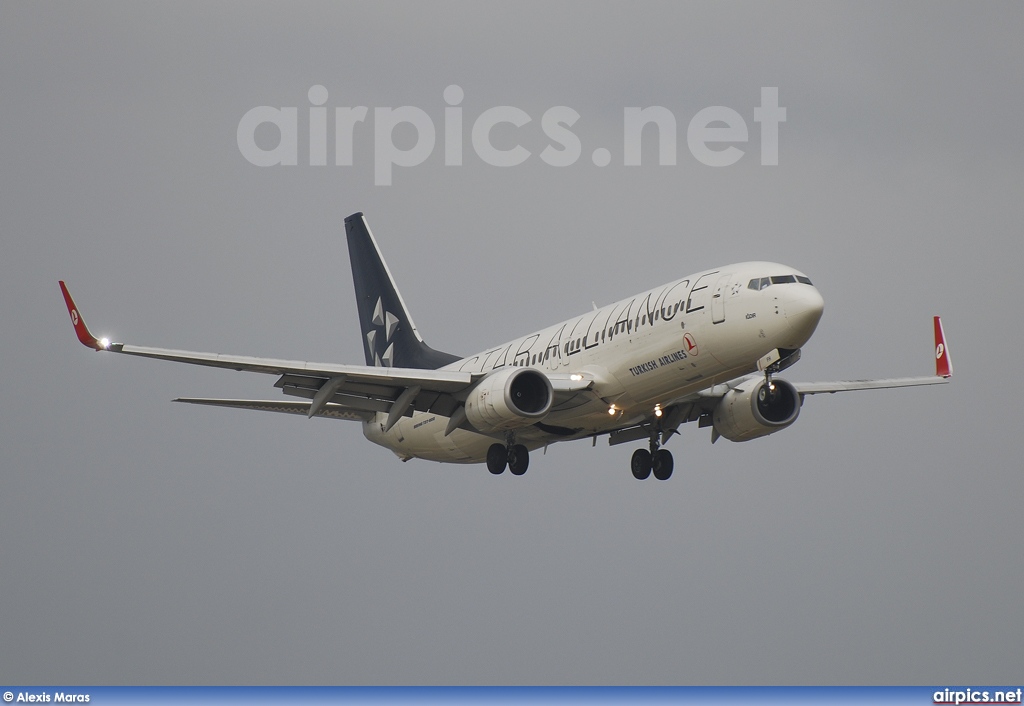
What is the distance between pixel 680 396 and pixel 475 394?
5.45 m

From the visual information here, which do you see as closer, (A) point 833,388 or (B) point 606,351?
(B) point 606,351

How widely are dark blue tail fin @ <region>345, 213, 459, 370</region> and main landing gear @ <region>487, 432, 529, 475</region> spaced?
765cm

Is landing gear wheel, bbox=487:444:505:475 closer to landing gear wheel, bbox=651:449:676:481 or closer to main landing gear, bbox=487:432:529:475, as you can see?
main landing gear, bbox=487:432:529:475

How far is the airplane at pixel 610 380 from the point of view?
1369 inches

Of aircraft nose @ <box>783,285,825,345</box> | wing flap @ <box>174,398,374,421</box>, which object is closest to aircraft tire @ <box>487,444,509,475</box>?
wing flap @ <box>174,398,374,421</box>

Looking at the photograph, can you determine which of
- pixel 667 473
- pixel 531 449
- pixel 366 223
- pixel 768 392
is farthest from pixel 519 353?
pixel 366 223

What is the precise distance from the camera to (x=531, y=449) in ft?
140

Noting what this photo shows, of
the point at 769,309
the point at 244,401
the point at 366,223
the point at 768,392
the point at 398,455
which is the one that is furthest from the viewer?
the point at 366,223

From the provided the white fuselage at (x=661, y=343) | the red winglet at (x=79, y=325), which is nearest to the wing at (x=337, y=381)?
the red winglet at (x=79, y=325)

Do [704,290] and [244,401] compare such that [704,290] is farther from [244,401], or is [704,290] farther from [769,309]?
[244,401]

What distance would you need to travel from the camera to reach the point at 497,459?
40750 millimetres

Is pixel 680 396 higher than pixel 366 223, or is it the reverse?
pixel 366 223

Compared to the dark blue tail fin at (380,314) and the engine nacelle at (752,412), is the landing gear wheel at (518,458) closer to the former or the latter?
the engine nacelle at (752,412)

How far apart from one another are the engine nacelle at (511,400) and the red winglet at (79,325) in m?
9.85
